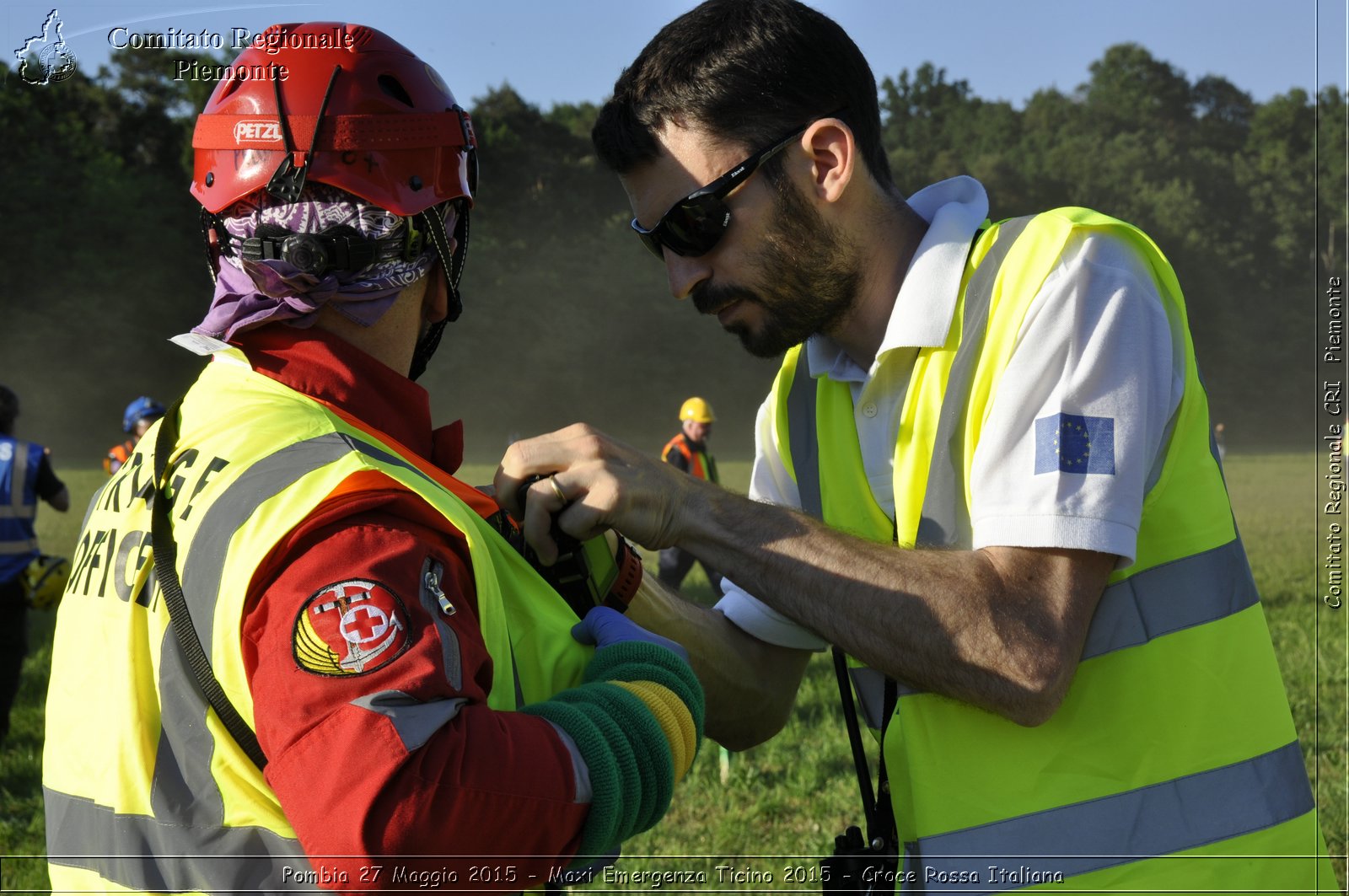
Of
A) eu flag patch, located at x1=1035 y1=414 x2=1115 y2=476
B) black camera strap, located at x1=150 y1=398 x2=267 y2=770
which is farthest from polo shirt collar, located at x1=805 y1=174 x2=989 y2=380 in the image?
black camera strap, located at x1=150 y1=398 x2=267 y2=770

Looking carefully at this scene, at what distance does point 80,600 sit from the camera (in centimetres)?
187

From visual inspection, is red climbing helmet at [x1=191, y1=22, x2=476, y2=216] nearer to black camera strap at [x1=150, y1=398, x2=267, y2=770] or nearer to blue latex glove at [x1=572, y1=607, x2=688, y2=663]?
black camera strap at [x1=150, y1=398, x2=267, y2=770]

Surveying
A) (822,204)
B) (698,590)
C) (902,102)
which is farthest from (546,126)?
(822,204)

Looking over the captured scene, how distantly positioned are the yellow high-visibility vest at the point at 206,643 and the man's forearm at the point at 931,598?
1.52 feet

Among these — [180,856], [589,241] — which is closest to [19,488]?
[180,856]

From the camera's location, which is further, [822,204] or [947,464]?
[822,204]

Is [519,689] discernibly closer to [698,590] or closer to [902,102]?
[698,590]

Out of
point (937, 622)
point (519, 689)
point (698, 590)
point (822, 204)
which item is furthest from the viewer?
point (698, 590)

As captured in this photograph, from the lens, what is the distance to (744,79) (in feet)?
8.30

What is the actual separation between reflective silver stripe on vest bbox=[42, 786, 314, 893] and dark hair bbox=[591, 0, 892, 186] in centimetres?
169

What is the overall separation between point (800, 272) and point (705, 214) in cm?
26

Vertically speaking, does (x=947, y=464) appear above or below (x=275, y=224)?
below

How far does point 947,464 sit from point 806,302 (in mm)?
618

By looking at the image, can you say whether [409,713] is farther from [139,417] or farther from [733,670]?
[139,417]
